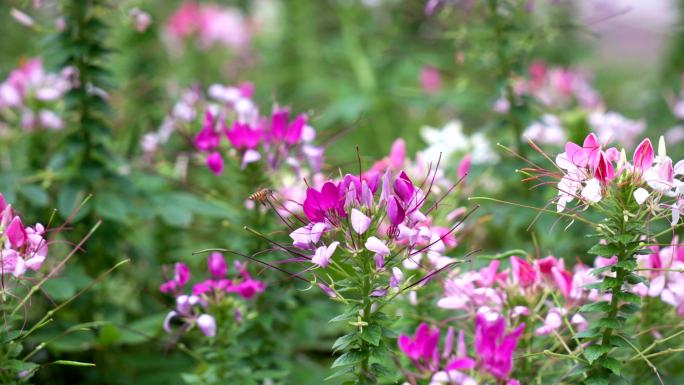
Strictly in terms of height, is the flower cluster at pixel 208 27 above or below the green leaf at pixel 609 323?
above

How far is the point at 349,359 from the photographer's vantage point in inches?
41.3

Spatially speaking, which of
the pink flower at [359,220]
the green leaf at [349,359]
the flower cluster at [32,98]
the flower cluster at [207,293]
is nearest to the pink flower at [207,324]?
the flower cluster at [207,293]

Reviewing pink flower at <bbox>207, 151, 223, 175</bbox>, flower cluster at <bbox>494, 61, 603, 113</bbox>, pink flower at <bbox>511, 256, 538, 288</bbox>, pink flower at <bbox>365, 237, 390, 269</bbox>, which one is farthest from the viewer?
flower cluster at <bbox>494, 61, 603, 113</bbox>

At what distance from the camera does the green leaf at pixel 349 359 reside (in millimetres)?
1040

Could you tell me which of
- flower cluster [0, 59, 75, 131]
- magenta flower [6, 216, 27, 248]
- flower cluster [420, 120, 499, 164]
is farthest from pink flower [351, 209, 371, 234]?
flower cluster [0, 59, 75, 131]

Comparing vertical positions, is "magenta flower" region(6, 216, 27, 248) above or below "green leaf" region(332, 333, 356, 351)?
above

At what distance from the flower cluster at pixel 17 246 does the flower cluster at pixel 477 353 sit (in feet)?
1.84

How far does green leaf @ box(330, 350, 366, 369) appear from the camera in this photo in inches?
40.9

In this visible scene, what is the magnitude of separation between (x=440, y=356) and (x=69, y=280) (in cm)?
78

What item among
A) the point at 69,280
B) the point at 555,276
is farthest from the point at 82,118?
the point at 555,276

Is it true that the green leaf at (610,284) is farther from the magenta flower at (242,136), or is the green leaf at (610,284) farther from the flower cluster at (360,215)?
the magenta flower at (242,136)

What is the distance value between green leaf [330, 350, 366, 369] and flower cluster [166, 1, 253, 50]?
2.19 meters

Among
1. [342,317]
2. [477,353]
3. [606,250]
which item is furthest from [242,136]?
[606,250]

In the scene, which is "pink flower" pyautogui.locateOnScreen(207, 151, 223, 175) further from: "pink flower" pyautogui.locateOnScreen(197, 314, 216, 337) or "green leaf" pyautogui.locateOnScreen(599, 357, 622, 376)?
"green leaf" pyautogui.locateOnScreen(599, 357, 622, 376)
